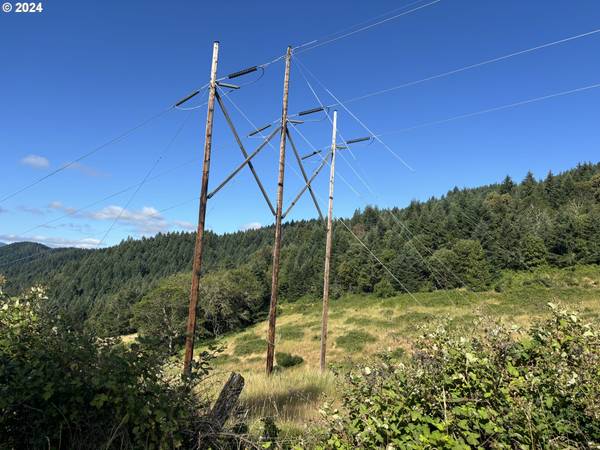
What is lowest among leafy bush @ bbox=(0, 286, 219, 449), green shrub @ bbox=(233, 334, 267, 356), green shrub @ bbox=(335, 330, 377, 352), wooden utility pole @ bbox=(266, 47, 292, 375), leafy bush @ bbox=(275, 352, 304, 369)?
green shrub @ bbox=(233, 334, 267, 356)

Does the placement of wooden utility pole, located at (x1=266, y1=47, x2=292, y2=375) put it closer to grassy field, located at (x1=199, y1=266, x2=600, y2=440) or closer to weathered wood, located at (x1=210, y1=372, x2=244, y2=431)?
weathered wood, located at (x1=210, y1=372, x2=244, y2=431)

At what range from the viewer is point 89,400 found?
3.32 metres

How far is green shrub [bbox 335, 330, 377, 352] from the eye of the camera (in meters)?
37.7

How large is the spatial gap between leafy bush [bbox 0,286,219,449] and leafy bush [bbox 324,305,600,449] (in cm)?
149

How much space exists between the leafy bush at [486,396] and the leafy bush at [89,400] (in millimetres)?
1486

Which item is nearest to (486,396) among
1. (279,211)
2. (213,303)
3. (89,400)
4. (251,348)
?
(89,400)

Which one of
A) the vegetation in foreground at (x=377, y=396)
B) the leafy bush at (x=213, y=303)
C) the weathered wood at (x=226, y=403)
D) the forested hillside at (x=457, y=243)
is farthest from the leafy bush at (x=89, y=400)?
the leafy bush at (x=213, y=303)

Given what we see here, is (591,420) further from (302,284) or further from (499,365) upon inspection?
(302,284)

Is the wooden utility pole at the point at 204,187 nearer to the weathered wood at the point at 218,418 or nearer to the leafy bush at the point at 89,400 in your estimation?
the weathered wood at the point at 218,418

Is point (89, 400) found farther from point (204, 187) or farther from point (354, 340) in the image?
point (354, 340)

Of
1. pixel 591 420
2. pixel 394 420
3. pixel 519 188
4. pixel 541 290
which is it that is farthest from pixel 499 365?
pixel 519 188

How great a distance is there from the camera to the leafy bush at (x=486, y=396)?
2.77 meters

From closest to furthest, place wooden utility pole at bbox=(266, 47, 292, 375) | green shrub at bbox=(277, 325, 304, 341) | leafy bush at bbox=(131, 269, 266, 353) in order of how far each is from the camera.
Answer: wooden utility pole at bbox=(266, 47, 292, 375), green shrub at bbox=(277, 325, 304, 341), leafy bush at bbox=(131, 269, 266, 353)

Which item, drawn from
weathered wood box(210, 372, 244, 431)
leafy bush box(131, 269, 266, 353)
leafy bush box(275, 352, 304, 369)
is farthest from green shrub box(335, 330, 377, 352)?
weathered wood box(210, 372, 244, 431)
